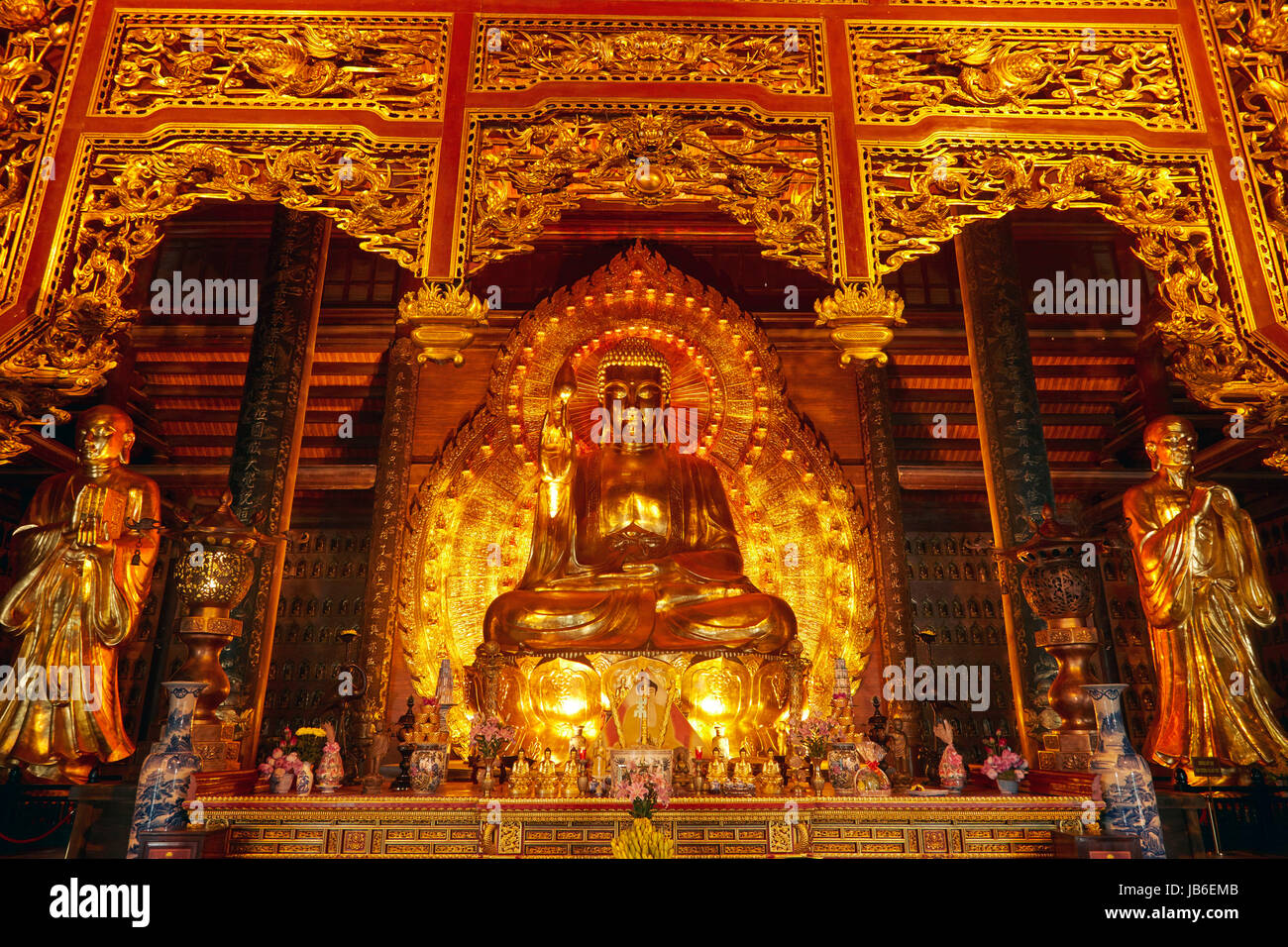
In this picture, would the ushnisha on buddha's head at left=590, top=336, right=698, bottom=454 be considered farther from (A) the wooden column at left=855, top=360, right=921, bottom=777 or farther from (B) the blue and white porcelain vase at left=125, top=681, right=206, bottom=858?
(B) the blue and white porcelain vase at left=125, top=681, right=206, bottom=858

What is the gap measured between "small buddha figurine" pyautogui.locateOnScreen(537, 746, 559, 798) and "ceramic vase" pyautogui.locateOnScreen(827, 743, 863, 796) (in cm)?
144

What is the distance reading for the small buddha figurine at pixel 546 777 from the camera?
4.70 meters

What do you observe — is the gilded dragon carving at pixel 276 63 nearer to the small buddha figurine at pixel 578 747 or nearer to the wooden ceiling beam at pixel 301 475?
the small buddha figurine at pixel 578 747

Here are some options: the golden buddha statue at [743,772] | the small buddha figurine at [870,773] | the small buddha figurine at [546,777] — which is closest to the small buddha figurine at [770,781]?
the golden buddha statue at [743,772]

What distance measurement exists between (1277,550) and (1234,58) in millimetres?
4903

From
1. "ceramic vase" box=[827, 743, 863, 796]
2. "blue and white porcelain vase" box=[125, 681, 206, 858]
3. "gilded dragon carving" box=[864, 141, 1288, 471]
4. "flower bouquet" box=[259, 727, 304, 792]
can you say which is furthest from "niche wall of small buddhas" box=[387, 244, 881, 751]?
"gilded dragon carving" box=[864, 141, 1288, 471]

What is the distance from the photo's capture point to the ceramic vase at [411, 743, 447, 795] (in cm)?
459

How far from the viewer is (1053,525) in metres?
4.84

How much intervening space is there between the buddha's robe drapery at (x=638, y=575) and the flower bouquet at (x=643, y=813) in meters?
1.81

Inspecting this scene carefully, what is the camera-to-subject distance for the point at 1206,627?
5199 mm

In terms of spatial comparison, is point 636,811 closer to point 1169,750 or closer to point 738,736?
point 738,736
